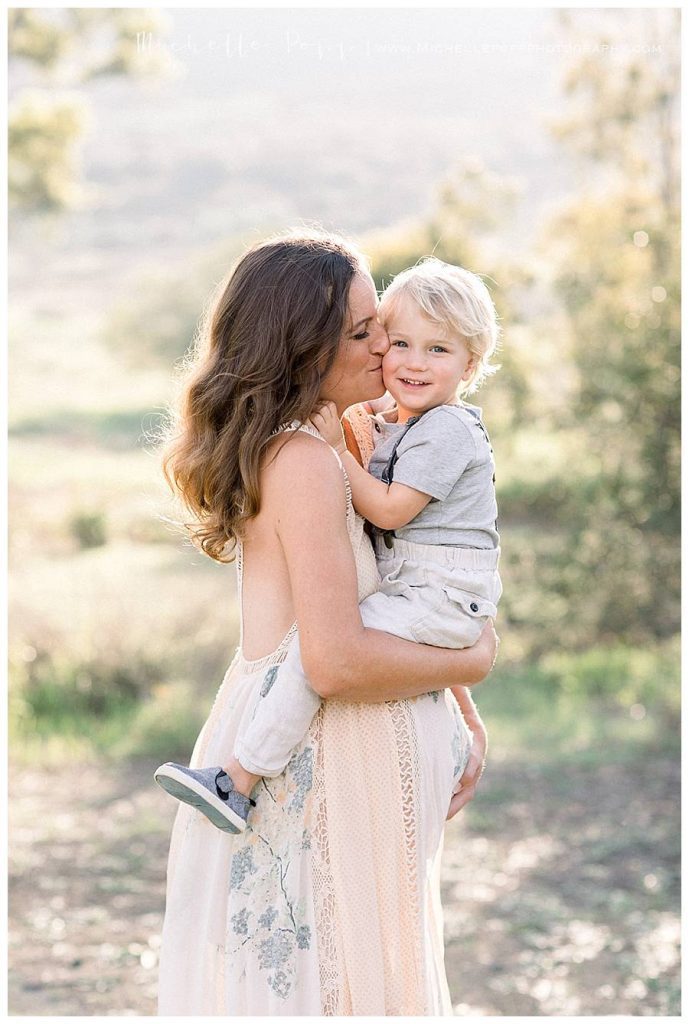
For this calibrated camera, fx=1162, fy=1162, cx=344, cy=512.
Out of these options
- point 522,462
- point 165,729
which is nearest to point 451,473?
point 165,729

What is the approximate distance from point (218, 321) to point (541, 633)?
233 inches

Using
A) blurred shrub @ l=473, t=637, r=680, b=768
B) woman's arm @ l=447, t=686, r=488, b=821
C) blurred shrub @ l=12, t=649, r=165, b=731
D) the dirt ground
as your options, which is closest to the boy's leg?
woman's arm @ l=447, t=686, r=488, b=821

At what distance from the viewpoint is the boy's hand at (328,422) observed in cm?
181

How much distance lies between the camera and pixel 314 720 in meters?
1.84

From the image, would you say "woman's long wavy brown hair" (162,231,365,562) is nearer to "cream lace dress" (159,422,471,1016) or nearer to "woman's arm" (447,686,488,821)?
"cream lace dress" (159,422,471,1016)

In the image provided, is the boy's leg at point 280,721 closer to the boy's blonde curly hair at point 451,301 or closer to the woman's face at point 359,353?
the woman's face at point 359,353

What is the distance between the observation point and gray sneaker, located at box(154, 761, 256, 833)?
1.71 m

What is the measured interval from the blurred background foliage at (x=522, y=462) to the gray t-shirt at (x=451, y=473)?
13.7 ft

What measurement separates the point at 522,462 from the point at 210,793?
6485 millimetres

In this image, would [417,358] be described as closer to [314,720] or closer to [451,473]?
[451,473]

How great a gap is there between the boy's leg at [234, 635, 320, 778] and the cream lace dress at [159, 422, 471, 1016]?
2.0 inches

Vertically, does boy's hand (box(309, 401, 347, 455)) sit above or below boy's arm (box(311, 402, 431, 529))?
above

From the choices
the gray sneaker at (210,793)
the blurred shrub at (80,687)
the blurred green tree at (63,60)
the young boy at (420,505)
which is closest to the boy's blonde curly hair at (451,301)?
the young boy at (420,505)

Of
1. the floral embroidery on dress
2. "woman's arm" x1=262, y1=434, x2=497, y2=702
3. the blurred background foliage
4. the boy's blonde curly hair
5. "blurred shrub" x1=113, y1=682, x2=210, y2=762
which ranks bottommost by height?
the floral embroidery on dress
